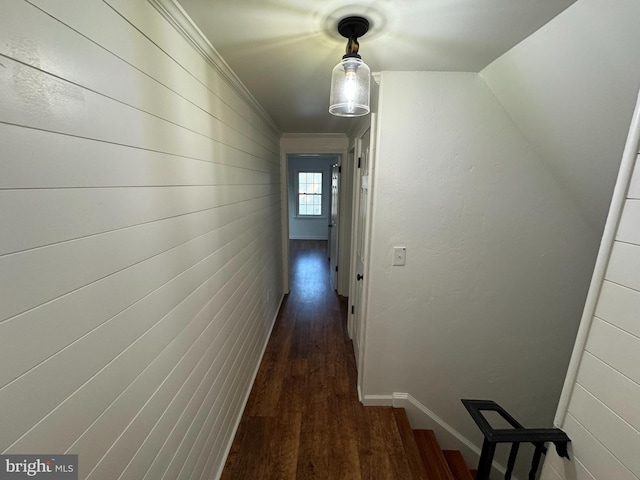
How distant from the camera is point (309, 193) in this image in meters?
7.07

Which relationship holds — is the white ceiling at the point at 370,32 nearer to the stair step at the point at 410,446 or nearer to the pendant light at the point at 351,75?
the pendant light at the point at 351,75

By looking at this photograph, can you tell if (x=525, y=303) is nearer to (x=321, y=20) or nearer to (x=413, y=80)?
(x=413, y=80)

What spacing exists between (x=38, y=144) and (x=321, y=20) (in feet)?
3.37

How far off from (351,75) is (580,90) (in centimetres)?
97

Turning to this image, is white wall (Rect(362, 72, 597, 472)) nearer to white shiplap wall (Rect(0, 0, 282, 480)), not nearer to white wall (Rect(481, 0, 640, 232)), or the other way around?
white wall (Rect(481, 0, 640, 232))

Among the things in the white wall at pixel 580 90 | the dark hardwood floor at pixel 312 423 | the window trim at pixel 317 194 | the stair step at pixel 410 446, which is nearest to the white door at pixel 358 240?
the dark hardwood floor at pixel 312 423

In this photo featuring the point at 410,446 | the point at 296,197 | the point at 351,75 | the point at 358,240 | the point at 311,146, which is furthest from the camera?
the point at 296,197

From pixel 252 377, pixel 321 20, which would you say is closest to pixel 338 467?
pixel 252 377

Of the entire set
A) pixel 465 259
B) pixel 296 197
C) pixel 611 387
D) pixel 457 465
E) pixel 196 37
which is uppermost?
pixel 196 37

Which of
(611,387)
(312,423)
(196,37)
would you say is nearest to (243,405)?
(312,423)

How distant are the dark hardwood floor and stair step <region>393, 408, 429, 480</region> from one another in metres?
A: 0.04

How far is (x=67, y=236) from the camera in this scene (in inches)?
24.2

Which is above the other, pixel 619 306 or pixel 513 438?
pixel 619 306

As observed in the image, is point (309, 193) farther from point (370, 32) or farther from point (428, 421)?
point (370, 32)
